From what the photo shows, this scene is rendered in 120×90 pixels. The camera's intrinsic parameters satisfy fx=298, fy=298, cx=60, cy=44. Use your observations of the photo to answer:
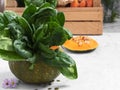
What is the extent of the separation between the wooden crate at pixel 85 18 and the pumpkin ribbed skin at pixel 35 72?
2.11 ft

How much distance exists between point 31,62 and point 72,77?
144 mm

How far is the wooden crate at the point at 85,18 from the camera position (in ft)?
5.15

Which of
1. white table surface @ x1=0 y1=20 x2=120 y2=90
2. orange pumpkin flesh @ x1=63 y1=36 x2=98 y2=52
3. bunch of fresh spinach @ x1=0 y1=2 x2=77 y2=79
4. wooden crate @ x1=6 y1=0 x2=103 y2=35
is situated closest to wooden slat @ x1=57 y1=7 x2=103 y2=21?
wooden crate @ x1=6 y1=0 x2=103 y2=35

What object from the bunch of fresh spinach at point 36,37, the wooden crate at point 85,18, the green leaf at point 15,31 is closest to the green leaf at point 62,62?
the bunch of fresh spinach at point 36,37

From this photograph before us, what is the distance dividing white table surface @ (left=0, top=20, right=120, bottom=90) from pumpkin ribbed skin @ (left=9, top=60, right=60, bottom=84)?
0.10ft

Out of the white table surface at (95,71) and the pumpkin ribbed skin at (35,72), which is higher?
the pumpkin ribbed skin at (35,72)

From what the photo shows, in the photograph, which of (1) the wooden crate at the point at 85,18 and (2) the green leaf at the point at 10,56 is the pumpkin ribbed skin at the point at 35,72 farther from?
(1) the wooden crate at the point at 85,18

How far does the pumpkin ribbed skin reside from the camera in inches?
37.5

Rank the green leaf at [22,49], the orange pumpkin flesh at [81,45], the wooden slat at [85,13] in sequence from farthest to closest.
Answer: the wooden slat at [85,13] → the orange pumpkin flesh at [81,45] → the green leaf at [22,49]

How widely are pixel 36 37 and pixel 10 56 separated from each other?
0.10 meters

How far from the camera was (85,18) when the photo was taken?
158 cm

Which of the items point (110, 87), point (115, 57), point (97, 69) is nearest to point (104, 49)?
point (115, 57)

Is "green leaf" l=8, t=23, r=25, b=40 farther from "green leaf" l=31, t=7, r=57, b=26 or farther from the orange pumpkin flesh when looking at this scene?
the orange pumpkin flesh

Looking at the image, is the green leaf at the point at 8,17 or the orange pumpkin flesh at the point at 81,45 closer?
the green leaf at the point at 8,17
